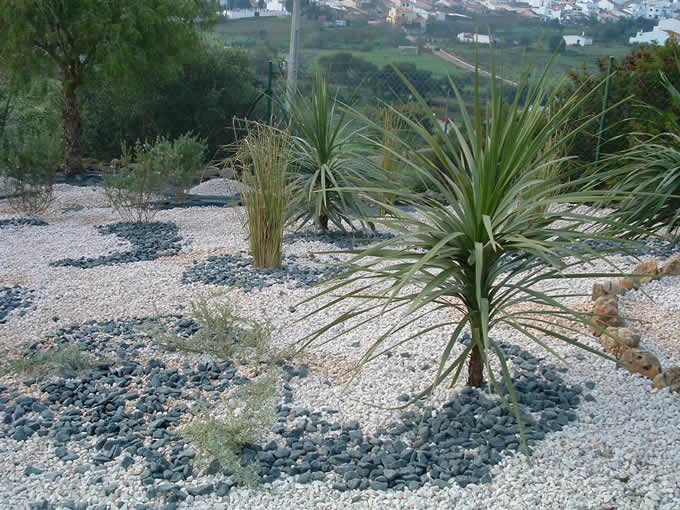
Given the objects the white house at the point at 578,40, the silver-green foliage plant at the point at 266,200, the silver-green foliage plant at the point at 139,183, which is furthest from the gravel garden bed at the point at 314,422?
the white house at the point at 578,40

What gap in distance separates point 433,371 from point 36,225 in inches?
159

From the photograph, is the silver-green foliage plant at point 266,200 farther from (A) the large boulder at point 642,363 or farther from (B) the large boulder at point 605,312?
(A) the large boulder at point 642,363

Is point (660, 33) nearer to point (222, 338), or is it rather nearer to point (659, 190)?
point (659, 190)

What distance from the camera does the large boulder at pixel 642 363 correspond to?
2578mm

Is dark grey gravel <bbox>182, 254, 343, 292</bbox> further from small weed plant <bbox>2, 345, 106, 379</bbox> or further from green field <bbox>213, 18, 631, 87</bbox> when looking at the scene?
green field <bbox>213, 18, 631, 87</bbox>

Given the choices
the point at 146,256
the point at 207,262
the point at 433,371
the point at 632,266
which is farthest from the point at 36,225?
the point at 632,266

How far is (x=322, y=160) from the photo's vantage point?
4.82 metres

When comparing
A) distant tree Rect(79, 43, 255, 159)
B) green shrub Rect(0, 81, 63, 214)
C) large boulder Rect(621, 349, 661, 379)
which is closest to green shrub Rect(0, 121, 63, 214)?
green shrub Rect(0, 81, 63, 214)

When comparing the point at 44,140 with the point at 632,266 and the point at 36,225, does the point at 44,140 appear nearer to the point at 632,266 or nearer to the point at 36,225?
the point at 36,225

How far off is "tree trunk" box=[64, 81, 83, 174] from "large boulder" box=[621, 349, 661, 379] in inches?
262

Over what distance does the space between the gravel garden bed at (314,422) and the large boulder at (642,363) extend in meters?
0.08

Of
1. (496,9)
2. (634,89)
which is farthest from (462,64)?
(496,9)

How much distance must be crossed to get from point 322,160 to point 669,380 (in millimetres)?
2991

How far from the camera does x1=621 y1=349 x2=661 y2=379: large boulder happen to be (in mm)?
2578
